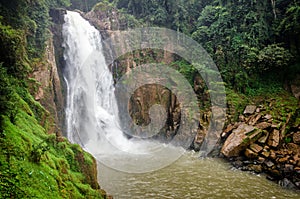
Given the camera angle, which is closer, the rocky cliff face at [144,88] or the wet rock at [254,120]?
the wet rock at [254,120]

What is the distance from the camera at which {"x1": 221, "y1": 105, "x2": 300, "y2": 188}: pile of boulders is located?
12.6m

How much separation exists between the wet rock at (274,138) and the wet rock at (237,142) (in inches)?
46.3

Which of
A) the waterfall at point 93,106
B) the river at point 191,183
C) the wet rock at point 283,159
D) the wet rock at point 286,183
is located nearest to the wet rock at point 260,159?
the wet rock at point 283,159

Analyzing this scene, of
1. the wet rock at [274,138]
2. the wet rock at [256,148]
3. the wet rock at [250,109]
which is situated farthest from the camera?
the wet rock at [250,109]

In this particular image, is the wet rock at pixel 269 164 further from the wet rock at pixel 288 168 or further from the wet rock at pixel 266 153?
the wet rock at pixel 288 168

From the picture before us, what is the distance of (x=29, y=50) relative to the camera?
1554 centimetres

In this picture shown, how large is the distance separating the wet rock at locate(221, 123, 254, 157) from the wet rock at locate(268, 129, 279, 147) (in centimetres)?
118

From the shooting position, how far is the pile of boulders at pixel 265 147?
12.6 meters

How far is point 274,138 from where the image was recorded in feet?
47.5

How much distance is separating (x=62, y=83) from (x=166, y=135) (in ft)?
32.5

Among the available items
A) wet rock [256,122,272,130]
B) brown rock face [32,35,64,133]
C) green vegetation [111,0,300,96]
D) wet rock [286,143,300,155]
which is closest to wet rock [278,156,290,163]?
wet rock [286,143,300,155]

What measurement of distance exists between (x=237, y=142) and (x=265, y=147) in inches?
62.9

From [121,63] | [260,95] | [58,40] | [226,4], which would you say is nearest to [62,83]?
[58,40]

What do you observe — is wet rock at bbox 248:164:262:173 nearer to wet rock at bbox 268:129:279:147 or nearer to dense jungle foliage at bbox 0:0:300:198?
wet rock at bbox 268:129:279:147
